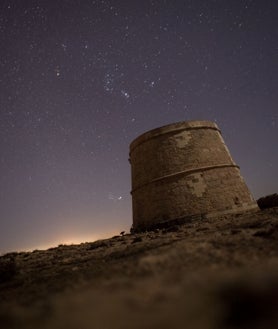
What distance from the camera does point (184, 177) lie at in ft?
34.2

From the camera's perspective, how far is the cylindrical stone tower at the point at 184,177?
994 centimetres

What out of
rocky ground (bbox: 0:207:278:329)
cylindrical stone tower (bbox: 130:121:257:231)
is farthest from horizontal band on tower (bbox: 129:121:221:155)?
rocky ground (bbox: 0:207:278:329)

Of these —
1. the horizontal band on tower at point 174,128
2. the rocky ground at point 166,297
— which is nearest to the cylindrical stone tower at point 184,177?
the horizontal band on tower at point 174,128

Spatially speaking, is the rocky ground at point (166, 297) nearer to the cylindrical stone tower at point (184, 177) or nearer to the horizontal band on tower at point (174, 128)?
the cylindrical stone tower at point (184, 177)

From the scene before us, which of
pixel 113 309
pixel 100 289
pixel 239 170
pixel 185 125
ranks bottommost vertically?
pixel 113 309

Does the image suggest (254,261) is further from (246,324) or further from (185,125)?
(185,125)

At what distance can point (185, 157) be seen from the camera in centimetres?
1076

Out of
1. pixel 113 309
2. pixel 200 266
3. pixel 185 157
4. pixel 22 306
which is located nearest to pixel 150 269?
pixel 200 266

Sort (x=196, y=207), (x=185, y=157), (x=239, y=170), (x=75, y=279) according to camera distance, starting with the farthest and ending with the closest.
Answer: (x=239, y=170), (x=185, y=157), (x=196, y=207), (x=75, y=279)

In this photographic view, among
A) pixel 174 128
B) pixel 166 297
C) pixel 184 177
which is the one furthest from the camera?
pixel 174 128

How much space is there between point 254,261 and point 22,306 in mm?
2438

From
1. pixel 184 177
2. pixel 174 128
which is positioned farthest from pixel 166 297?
pixel 174 128

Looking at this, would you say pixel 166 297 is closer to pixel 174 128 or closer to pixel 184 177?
pixel 184 177

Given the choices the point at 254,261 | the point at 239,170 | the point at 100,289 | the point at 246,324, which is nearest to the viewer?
the point at 246,324
